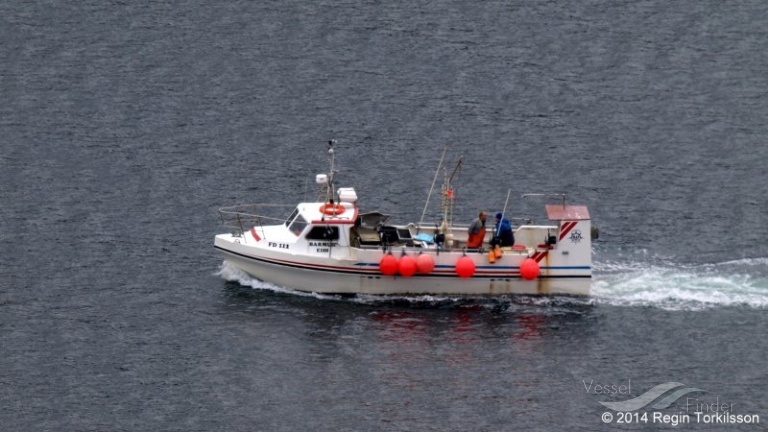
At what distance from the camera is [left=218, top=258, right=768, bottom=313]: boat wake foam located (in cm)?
7200

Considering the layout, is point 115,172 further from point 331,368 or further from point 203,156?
point 331,368

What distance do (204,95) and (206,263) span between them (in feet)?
65.9

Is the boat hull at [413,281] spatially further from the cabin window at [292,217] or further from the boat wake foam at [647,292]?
the cabin window at [292,217]

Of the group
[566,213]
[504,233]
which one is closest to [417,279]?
[504,233]

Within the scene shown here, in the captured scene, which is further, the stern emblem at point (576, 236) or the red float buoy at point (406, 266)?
the stern emblem at point (576, 236)

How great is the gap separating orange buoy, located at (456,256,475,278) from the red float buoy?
1.83 metres

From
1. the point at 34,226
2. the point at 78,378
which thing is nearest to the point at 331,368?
the point at 78,378

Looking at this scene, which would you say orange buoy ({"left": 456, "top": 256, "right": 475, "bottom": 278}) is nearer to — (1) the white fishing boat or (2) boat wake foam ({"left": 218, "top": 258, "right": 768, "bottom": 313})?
(1) the white fishing boat

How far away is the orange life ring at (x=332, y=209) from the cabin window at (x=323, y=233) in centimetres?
69

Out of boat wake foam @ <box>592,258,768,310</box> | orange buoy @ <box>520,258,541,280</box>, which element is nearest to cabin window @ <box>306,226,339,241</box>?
orange buoy @ <box>520,258,541,280</box>

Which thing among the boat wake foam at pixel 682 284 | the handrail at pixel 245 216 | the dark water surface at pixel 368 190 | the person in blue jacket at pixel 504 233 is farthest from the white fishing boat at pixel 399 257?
the boat wake foam at pixel 682 284

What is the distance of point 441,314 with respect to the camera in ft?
236

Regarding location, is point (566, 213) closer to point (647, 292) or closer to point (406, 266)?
point (647, 292)

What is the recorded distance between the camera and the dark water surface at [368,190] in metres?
65.7
